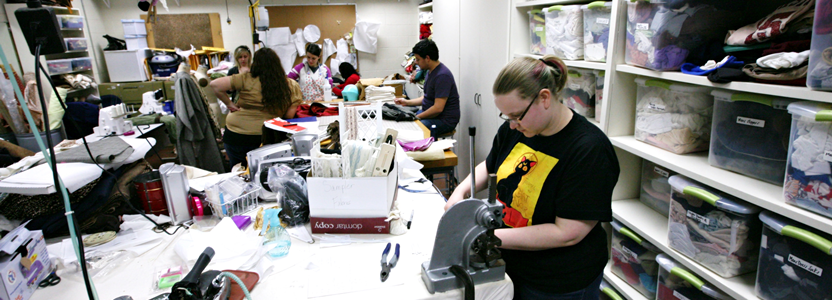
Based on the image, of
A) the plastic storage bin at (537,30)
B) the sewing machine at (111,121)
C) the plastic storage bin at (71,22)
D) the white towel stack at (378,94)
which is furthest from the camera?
the plastic storage bin at (71,22)

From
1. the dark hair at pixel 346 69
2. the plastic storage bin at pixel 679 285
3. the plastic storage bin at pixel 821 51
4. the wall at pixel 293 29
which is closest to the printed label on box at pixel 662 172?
the plastic storage bin at pixel 679 285

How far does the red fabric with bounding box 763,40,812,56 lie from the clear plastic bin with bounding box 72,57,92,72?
245 inches

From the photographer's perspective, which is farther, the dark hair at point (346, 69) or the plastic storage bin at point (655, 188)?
the dark hair at point (346, 69)

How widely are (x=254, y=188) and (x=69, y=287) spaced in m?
0.66

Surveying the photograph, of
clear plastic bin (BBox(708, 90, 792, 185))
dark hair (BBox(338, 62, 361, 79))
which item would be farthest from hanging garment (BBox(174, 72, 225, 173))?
clear plastic bin (BBox(708, 90, 792, 185))

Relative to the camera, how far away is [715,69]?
1.40 m

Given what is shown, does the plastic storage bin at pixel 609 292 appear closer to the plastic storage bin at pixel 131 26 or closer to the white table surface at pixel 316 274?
the white table surface at pixel 316 274

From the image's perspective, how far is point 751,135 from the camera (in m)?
1.37

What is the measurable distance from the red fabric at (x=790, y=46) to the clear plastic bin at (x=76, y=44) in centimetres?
618

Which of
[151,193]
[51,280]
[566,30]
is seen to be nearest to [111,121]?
[151,193]

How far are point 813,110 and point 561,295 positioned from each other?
0.84 m

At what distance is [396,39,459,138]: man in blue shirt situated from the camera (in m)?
3.62

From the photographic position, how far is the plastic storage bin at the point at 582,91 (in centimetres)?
218

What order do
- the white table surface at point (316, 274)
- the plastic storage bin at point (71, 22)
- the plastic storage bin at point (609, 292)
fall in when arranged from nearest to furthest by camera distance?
the white table surface at point (316, 274) → the plastic storage bin at point (609, 292) → the plastic storage bin at point (71, 22)
